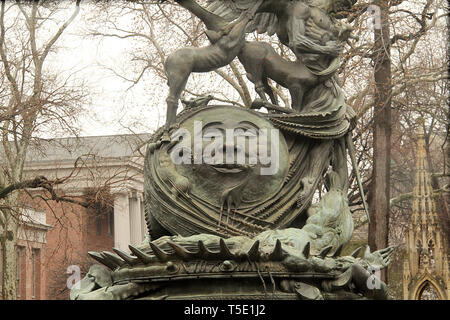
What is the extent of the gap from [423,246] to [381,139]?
410cm

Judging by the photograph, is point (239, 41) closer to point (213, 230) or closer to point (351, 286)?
point (213, 230)

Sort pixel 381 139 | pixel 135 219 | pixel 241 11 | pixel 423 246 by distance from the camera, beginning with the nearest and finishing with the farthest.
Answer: pixel 241 11 < pixel 381 139 < pixel 423 246 < pixel 135 219

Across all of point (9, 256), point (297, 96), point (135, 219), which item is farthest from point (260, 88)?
point (135, 219)

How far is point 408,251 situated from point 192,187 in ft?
48.3

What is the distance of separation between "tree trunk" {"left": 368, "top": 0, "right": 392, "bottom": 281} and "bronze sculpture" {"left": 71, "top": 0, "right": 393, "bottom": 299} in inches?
353

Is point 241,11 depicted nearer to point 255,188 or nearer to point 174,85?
point 174,85

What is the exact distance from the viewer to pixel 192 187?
9352 millimetres

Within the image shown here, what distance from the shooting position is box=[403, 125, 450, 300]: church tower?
22562mm

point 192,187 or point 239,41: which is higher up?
point 239,41

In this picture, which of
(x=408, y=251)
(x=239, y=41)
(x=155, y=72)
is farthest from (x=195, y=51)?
(x=408, y=251)

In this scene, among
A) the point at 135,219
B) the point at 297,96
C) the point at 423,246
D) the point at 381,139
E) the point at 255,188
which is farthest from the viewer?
the point at 135,219

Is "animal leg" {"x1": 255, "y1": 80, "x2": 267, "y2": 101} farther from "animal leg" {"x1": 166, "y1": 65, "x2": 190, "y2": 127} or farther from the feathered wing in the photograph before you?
"animal leg" {"x1": 166, "y1": 65, "x2": 190, "y2": 127}

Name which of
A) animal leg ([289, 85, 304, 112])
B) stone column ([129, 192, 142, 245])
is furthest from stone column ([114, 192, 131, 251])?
animal leg ([289, 85, 304, 112])

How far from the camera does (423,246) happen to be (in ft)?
76.0
